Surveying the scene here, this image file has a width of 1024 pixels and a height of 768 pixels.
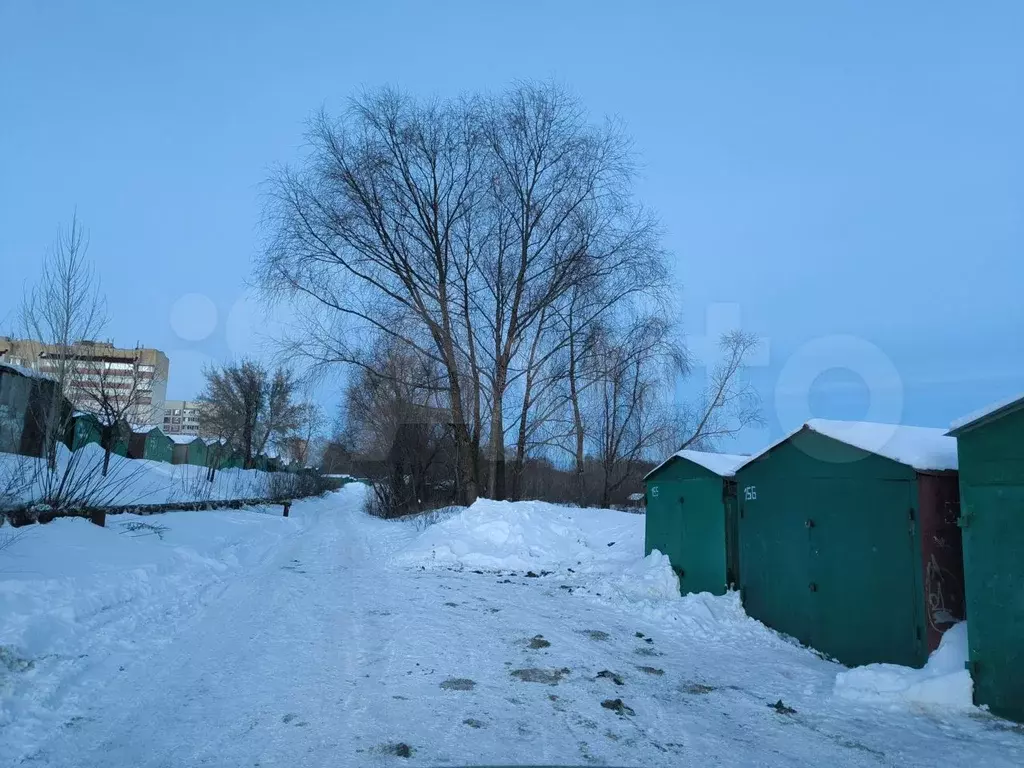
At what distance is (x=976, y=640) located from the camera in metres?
5.62

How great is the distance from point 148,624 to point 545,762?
5.48 metres

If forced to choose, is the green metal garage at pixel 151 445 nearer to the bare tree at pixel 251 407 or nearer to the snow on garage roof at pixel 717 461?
the bare tree at pixel 251 407

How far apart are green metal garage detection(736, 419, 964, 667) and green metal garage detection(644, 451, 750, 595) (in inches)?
30.0

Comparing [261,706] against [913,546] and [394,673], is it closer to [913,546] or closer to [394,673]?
[394,673]

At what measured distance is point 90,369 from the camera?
20.2 meters

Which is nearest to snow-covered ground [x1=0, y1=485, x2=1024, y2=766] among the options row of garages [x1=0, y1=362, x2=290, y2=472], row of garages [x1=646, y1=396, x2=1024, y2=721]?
row of garages [x1=646, y1=396, x2=1024, y2=721]

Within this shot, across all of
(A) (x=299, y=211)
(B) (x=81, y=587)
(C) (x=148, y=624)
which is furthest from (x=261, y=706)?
(A) (x=299, y=211)

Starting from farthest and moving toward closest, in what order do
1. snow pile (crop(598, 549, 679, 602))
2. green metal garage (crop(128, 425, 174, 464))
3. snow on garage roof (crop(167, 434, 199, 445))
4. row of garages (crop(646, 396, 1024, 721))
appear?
snow on garage roof (crop(167, 434, 199, 445)) < green metal garage (crop(128, 425, 174, 464)) < snow pile (crop(598, 549, 679, 602)) < row of garages (crop(646, 396, 1024, 721))

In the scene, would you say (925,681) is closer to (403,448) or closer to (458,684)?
(458,684)

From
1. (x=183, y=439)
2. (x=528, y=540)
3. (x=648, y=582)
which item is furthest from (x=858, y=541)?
(x=183, y=439)

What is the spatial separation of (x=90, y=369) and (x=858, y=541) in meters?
20.9

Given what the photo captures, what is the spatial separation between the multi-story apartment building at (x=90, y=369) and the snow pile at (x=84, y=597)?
4464mm

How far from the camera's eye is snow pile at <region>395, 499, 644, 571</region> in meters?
15.0

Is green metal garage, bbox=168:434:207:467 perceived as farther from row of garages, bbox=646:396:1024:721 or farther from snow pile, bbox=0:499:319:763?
row of garages, bbox=646:396:1024:721
